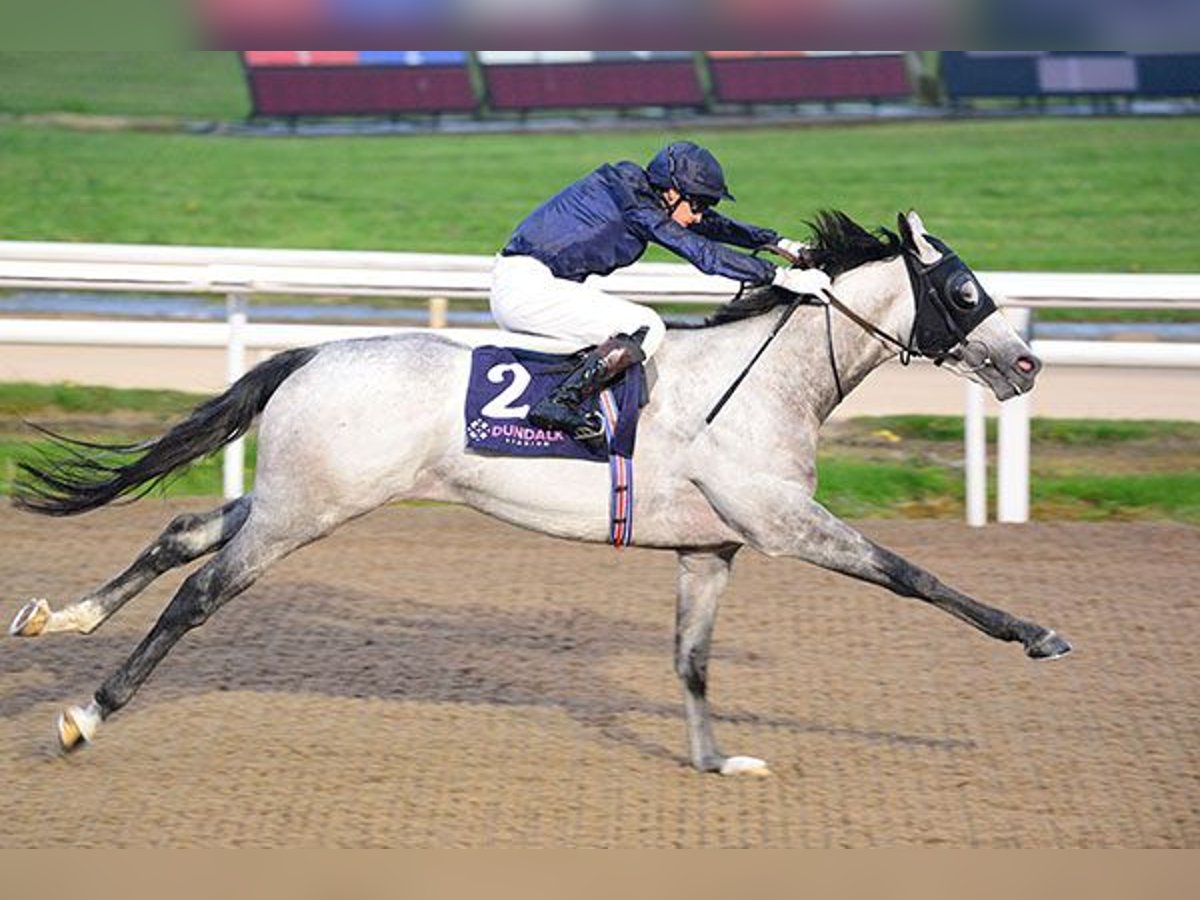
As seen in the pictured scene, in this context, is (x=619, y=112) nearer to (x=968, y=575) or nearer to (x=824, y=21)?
(x=824, y=21)

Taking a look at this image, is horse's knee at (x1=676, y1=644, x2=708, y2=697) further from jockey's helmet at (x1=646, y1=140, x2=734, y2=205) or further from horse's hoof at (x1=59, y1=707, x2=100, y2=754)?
horse's hoof at (x1=59, y1=707, x2=100, y2=754)

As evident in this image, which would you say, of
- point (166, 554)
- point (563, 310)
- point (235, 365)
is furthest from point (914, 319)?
point (235, 365)

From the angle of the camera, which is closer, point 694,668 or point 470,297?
point 694,668

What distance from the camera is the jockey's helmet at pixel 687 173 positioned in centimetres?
623

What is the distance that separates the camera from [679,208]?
630cm

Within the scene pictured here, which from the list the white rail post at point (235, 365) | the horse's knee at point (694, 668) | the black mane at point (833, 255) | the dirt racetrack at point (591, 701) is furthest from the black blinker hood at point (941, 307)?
the white rail post at point (235, 365)

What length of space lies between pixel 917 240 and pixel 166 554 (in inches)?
93.0

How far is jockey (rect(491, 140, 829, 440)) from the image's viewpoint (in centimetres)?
620

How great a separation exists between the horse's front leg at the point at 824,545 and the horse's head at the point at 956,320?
61 centimetres

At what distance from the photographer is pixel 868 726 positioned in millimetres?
6762

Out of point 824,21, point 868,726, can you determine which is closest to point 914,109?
point 824,21

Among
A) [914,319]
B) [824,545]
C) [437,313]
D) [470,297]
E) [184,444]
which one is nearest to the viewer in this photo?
[824,545]

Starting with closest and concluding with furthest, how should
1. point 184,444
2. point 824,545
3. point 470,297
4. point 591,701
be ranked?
point 824,545 < point 184,444 < point 591,701 < point 470,297

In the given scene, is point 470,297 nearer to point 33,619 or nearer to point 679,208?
point 679,208
